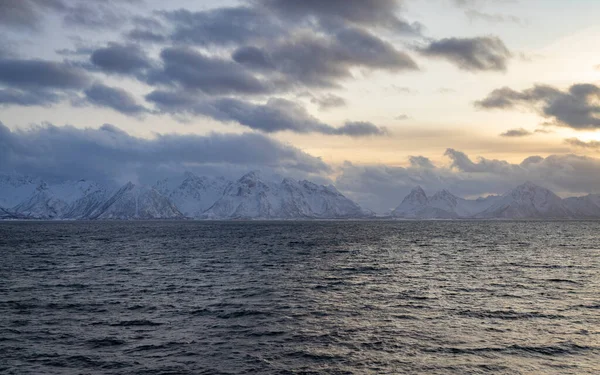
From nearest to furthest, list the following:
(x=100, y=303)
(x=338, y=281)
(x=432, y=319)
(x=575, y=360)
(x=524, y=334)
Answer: (x=575, y=360) < (x=524, y=334) < (x=432, y=319) < (x=100, y=303) < (x=338, y=281)

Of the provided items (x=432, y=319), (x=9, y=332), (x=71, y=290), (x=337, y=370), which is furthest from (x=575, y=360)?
(x=71, y=290)

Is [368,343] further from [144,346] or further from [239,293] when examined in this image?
[239,293]

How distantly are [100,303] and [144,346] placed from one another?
1753 centimetres

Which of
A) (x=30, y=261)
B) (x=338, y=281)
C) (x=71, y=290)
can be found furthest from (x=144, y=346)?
(x=30, y=261)

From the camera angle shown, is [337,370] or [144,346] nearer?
[337,370]

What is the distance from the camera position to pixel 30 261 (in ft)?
285

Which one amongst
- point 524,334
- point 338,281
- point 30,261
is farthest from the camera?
point 30,261

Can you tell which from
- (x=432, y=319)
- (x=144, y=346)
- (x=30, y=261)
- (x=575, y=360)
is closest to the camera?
A: (x=575, y=360)

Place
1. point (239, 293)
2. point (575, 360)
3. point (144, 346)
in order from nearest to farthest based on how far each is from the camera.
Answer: point (575, 360), point (144, 346), point (239, 293)

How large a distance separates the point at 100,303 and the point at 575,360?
1632 inches

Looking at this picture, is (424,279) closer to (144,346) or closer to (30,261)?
(144,346)

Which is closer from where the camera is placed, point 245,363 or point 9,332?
point 245,363

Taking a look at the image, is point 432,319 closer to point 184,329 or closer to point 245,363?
point 245,363

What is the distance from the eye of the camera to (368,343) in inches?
1254
